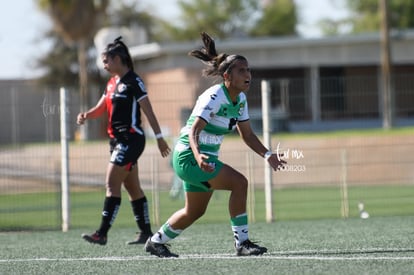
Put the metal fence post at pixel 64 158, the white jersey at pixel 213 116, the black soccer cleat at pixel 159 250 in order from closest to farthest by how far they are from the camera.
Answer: the white jersey at pixel 213 116 < the black soccer cleat at pixel 159 250 < the metal fence post at pixel 64 158

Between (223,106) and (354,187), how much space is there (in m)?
13.0

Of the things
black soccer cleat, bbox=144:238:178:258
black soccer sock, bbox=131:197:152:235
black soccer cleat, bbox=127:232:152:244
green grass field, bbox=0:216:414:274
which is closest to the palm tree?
green grass field, bbox=0:216:414:274

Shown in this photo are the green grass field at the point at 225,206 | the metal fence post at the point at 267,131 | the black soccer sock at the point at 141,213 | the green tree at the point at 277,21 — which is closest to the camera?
the black soccer sock at the point at 141,213

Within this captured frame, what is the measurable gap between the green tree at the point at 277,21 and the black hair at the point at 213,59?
67159 millimetres

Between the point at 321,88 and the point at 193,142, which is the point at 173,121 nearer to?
the point at 321,88

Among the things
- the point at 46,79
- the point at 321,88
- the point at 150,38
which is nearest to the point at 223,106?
the point at 321,88

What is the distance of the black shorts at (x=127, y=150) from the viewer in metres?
10.7

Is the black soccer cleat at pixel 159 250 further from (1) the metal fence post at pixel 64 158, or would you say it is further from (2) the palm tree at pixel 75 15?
(2) the palm tree at pixel 75 15

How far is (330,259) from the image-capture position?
28.2ft

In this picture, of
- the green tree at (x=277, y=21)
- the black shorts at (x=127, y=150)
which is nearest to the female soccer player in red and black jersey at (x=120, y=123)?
the black shorts at (x=127, y=150)

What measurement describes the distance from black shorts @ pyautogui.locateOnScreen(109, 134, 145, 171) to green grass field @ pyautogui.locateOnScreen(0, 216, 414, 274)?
2.94ft

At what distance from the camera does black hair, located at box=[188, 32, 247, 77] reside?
29.0 feet

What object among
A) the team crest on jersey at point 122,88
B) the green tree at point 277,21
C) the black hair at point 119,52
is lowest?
the team crest on jersey at point 122,88

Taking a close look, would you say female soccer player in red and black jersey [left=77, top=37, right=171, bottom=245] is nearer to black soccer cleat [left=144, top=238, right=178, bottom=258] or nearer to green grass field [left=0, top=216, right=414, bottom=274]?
green grass field [left=0, top=216, right=414, bottom=274]
